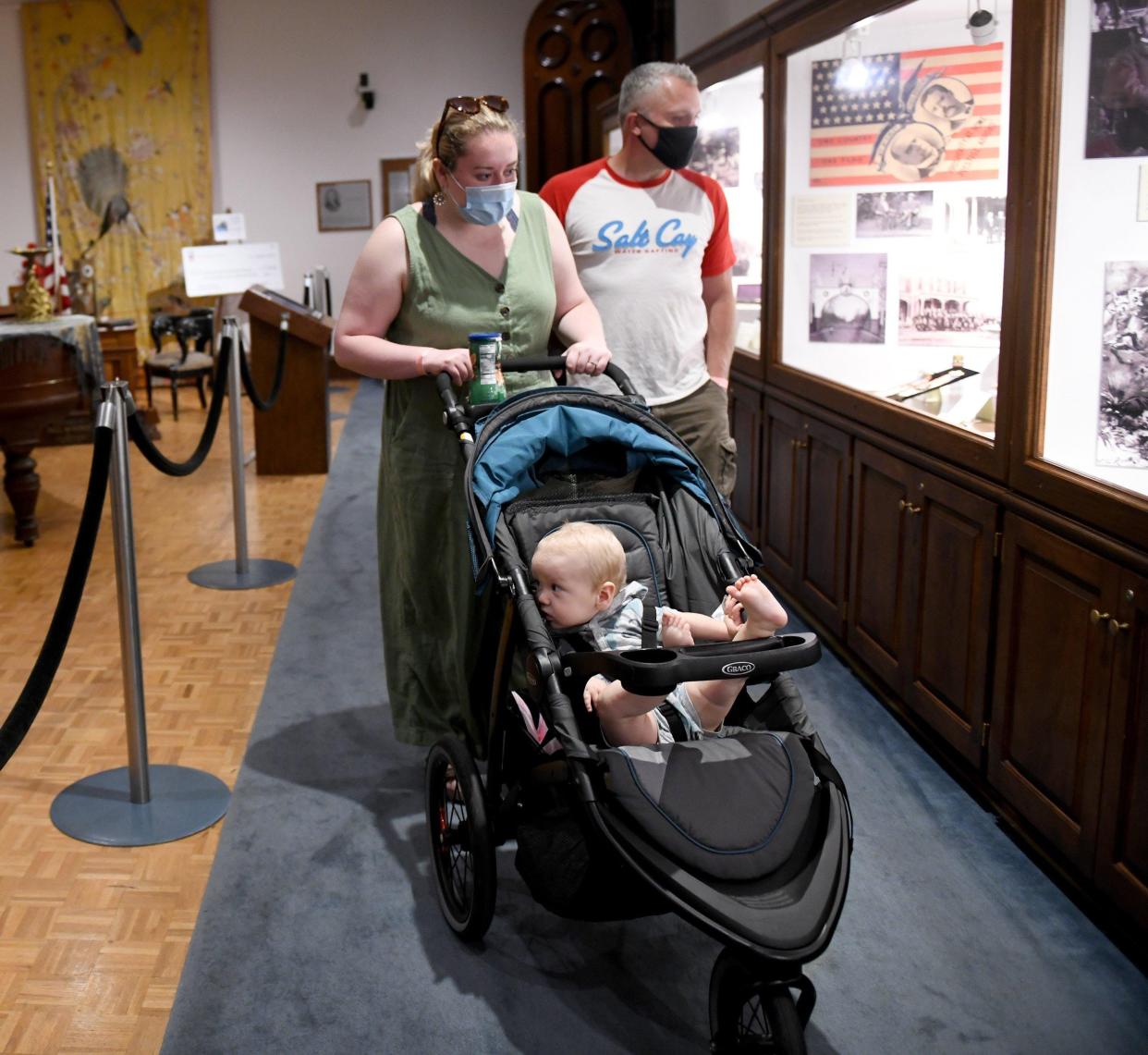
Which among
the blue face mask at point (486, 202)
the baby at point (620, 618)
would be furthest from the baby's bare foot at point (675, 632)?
the blue face mask at point (486, 202)

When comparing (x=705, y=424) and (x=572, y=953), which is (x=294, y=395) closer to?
(x=705, y=424)

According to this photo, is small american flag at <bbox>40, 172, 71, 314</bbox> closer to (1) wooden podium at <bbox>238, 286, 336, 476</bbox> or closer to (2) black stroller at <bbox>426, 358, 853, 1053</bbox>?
(1) wooden podium at <bbox>238, 286, 336, 476</bbox>

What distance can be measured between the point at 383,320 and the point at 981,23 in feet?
5.33

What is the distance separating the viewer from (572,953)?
2445 mm

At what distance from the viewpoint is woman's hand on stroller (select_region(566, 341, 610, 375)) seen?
9.06 ft

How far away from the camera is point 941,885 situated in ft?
8.71

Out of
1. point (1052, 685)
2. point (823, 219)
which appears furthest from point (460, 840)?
point (823, 219)

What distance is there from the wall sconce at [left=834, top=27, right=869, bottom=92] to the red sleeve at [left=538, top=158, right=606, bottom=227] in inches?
36.6

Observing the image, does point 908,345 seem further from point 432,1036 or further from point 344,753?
point 432,1036

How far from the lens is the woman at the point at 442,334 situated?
2703 mm

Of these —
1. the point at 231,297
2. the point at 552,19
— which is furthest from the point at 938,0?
the point at 552,19

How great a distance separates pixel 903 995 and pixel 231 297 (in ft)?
21.4

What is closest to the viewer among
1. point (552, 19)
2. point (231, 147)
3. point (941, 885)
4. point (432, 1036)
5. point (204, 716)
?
point (432, 1036)

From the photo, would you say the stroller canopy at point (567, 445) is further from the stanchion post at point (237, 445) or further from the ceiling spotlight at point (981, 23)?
the stanchion post at point (237, 445)
